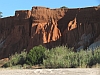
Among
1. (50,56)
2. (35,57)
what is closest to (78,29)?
(35,57)

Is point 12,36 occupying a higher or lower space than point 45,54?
higher

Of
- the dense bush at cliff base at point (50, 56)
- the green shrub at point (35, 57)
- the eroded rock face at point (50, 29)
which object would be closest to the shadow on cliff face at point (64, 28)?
the eroded rock face at point (50, 29)

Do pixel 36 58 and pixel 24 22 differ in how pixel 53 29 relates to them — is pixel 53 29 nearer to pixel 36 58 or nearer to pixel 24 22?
pixel 24 22

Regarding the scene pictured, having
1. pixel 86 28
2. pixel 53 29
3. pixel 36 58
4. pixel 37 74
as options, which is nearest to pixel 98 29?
pixel 86 28

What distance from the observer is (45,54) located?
34375 mm

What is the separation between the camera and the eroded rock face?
55.8 metres

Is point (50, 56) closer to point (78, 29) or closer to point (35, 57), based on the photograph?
point (35, 57)

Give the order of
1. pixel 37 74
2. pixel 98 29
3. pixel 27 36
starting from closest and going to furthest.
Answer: pixel 37 74
pixel 98 29
pixel 27 36

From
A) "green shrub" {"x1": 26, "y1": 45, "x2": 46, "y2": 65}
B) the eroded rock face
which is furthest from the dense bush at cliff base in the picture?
the eroded rock face

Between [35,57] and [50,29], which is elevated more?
[50,29]

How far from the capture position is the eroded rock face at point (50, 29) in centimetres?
5578

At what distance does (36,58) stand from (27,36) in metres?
30.2

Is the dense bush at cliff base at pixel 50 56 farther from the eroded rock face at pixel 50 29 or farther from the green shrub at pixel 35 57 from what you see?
the eroded rock face at pixel 50 29

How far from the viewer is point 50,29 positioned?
61.7 metres
